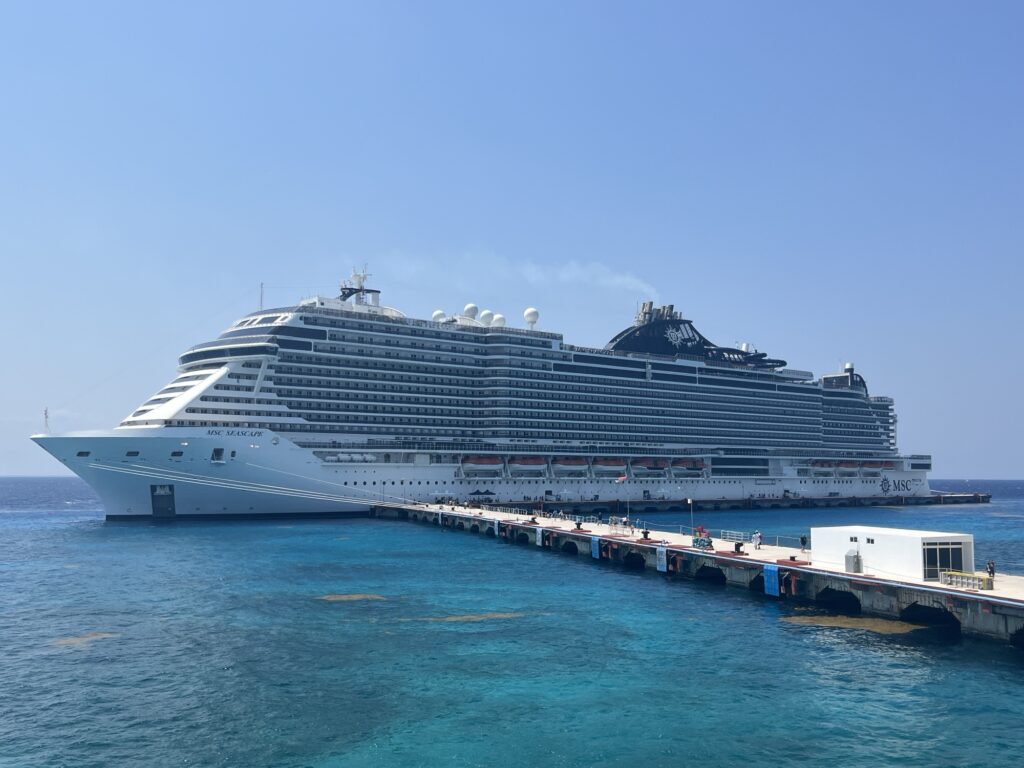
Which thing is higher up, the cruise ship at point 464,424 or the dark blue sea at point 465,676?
the cruise ship at point 464,424

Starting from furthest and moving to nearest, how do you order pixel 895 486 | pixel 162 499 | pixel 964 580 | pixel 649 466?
pixel 895 486, pixel 649 466, pixel 162 499, pixel 964 580

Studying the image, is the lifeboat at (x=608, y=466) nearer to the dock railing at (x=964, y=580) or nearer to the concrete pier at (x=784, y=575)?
the concrete pier at (x=784, y=575)

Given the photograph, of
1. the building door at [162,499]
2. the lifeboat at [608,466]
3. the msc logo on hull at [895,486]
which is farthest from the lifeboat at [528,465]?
the msc logo on hull at [895,486]

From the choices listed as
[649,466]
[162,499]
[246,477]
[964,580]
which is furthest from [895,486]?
[162,499]

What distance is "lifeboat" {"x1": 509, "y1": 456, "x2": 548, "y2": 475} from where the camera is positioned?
329 ft

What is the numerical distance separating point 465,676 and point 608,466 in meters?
83.8

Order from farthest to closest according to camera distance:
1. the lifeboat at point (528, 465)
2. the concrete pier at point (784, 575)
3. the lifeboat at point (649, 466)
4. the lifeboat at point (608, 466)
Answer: the lifeboat at point (649, 466)
the lifeboat at point (608, 466)
the lifeboat at point (528, 465)
the concrete pier at point (784, 575)

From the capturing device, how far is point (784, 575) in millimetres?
42688

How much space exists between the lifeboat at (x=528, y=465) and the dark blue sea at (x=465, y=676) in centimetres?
5010

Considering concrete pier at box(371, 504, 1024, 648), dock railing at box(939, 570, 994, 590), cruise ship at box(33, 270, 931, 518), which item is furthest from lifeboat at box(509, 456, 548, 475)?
dock railing at box(939, 570, 994, 590)

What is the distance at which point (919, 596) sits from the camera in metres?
35.4

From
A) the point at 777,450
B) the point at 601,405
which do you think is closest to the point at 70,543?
the point at 601,405

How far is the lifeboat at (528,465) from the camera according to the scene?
100250 mm

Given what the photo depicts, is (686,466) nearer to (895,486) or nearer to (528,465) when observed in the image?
(528,465)
